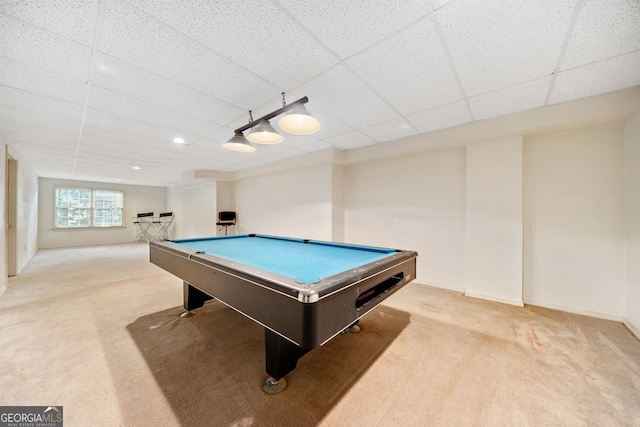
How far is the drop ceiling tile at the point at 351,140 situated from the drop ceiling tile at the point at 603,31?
2.08 m

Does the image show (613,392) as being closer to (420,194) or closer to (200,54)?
(420,194)

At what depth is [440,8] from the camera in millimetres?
1246

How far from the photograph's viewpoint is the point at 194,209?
7.55m

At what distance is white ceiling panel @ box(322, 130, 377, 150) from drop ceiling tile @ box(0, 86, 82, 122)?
2.99 metres

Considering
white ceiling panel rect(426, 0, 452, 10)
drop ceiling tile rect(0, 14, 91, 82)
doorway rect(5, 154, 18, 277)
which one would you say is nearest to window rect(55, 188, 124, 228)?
doorway rect(5, 154, 18, 277)

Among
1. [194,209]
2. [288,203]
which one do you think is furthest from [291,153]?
[194,209]

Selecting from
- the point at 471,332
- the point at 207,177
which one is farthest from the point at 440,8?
the point at 207,177

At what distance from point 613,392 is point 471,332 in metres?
0.80

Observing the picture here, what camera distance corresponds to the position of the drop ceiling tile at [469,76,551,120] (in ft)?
6.67

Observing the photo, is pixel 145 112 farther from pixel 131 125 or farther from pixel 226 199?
pixel 226 199

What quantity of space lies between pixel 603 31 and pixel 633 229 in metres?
1.92

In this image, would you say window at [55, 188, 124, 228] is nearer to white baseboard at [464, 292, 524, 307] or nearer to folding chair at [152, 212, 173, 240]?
folding chair at [152, 212, 173, 240]

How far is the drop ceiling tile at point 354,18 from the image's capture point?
1.23 meters

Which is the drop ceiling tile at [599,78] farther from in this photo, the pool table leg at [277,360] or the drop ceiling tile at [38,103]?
the drop ceiling tile at [38,103]
